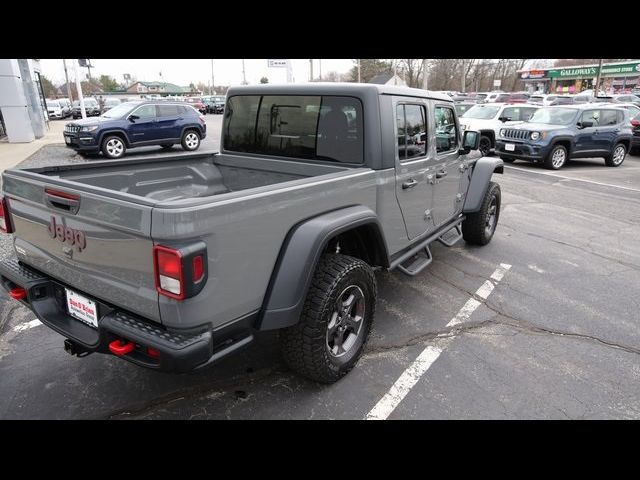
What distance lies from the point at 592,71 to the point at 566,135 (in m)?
50.6

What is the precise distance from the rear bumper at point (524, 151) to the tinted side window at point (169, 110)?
1023 centimetres

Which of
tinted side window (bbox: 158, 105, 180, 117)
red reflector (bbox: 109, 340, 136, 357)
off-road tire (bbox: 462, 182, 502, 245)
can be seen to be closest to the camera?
red reflector (bbox: 109, 340, 136, 357)

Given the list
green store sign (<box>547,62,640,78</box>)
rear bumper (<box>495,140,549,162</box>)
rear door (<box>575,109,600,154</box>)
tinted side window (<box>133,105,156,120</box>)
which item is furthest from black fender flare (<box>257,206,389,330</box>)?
green store sign (<box>547,62,640,78</box>)

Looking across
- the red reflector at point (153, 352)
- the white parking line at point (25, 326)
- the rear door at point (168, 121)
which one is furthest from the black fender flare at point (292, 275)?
the rear door at point (168, 121)

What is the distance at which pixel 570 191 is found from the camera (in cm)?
997

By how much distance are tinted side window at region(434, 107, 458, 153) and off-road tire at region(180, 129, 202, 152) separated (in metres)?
11.7

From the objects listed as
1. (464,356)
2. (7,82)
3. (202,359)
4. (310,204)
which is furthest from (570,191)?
(7,82)

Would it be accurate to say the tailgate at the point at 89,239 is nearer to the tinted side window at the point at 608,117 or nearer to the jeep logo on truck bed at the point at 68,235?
the jeep logo on truck bed at the point at 68,235

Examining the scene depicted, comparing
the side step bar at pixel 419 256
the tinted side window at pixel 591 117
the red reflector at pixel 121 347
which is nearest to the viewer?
the red reflector at pixel 121 347

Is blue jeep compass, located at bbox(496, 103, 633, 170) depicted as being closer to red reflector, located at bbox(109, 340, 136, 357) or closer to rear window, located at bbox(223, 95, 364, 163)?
rear window, located at bbox(223, 95, 364, 163)

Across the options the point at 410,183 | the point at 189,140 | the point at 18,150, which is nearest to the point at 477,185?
the point at 410,183

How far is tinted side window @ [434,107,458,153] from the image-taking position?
14.5 feet

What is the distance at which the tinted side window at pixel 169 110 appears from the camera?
46.0ft
